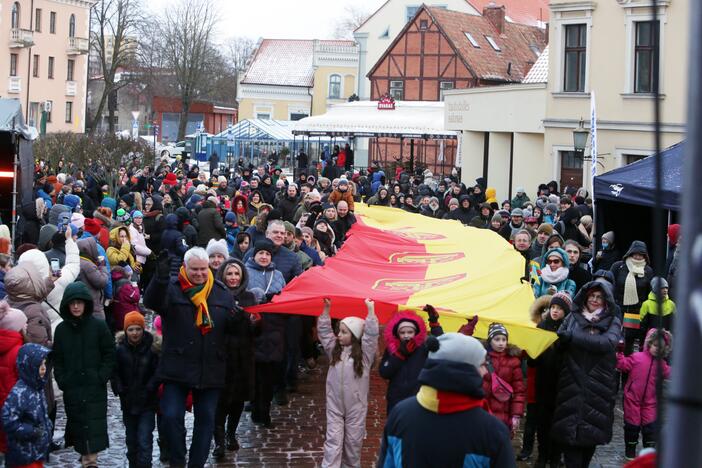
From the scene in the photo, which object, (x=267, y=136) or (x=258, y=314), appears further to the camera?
(x=267, y=136)

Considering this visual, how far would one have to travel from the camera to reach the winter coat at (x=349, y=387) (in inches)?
362

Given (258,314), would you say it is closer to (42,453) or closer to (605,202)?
(42,453)

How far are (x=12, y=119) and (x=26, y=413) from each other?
44.7 feet

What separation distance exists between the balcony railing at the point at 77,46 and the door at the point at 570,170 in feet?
160

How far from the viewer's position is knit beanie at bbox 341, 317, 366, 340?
9.22 m

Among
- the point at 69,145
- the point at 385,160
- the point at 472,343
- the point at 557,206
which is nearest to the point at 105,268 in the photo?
the point at 472,343

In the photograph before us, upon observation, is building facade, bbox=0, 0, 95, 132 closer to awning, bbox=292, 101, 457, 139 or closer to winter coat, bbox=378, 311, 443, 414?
awning, bbox=292, 101, 457, 139

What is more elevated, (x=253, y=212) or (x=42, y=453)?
(x=253, y=212)

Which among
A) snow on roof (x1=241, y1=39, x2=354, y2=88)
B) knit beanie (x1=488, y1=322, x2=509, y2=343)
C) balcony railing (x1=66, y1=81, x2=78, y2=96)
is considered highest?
snow on roof (x1=241, y1=39, x2=354, y2=88)

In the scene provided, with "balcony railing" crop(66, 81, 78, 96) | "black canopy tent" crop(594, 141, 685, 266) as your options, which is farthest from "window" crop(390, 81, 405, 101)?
"black canopy tent" crop(594, 141, 685, 266)

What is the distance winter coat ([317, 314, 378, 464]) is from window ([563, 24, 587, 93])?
2306 cm

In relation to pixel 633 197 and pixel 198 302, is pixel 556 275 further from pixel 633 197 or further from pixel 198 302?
pixel 198 302

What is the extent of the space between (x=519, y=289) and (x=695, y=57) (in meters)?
8.67

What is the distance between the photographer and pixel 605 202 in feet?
56.0
